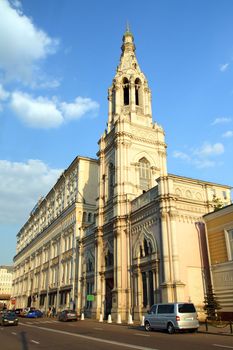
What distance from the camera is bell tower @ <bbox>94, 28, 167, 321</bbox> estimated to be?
35906mm

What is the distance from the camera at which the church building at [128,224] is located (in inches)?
1189

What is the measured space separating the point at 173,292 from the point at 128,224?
9997 mm

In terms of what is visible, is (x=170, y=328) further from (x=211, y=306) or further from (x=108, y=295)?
(x=108, y=295)

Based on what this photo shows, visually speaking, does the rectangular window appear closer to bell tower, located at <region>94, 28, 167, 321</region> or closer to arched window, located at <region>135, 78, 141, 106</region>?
bell tower, located at <region>94, 28, 167, 321</region>

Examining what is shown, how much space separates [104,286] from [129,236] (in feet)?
25.3

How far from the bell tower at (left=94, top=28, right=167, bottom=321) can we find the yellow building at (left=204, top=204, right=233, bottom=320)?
9.19m

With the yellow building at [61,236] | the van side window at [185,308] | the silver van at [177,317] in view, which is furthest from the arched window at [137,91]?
the van side window at [185,308]

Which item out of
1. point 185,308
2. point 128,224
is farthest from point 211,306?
point 128,224

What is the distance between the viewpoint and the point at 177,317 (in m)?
20.1

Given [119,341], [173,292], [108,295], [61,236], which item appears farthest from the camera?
[61,236]

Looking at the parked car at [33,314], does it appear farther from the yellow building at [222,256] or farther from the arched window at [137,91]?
the arched window at [137,91]

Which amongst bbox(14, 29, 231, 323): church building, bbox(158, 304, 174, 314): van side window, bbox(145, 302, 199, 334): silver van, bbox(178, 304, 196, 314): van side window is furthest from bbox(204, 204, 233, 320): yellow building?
bbox(158, 304, 174, 314): van side window

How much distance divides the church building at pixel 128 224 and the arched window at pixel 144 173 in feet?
0.42

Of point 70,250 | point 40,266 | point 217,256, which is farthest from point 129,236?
point 40,266
